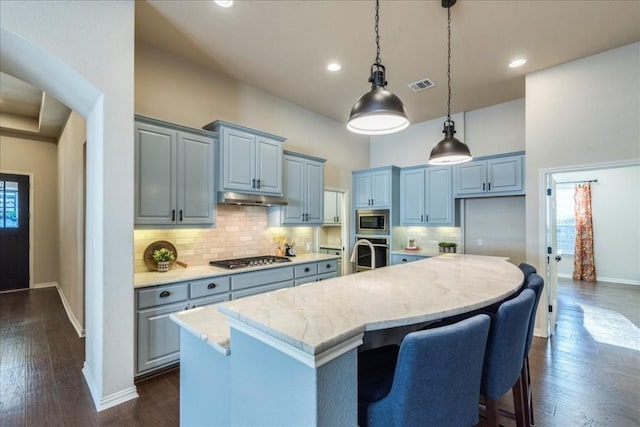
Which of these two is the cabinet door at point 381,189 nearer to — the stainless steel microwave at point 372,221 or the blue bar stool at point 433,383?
the stainless steel microwave at point 372,221

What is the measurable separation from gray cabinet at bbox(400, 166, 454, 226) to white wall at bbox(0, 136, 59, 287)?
727 centimetres

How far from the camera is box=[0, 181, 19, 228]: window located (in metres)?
5.77

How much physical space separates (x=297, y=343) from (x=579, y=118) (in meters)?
4.30

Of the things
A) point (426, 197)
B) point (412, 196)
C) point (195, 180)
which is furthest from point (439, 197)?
point (195, 180)

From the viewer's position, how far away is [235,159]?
135 inches

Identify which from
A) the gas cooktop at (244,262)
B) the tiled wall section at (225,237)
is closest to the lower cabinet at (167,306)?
the gas cooktop at (244,262)

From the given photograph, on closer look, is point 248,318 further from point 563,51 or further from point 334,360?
point 563,51

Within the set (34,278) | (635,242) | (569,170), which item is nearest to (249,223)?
(569,170)

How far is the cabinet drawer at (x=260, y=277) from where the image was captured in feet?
10.5

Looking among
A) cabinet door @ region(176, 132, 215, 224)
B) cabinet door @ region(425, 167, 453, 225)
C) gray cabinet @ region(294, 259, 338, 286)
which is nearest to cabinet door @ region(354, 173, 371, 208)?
cabinet door @ region(425, 167, 453, 225)

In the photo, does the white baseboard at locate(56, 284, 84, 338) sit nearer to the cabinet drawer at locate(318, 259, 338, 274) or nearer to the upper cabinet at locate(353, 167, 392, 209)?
the cabinet drawer at locate(318, 259, 338, 274)

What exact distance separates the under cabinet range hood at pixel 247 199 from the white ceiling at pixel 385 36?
1564 millimetres

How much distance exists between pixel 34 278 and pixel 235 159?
588 cm

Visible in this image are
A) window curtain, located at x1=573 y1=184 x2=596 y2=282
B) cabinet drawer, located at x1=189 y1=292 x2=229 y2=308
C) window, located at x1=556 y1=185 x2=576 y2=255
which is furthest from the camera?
window, located at x1=556 y1=185 x2=576 y2=255
